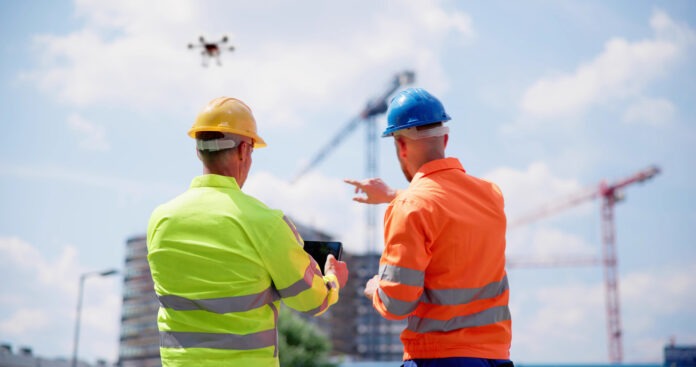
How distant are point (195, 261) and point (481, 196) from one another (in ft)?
5.19

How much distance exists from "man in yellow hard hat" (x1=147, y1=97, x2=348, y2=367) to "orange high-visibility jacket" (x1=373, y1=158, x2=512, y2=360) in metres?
0.49

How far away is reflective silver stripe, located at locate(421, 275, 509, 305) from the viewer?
4.32 metres

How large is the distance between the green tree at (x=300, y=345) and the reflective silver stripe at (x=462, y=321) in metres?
70.9

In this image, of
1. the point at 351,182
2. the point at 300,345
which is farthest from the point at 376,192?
the point at 300,345

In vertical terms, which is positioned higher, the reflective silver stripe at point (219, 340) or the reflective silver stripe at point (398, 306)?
the reflective silver stripe at point (398, 306)

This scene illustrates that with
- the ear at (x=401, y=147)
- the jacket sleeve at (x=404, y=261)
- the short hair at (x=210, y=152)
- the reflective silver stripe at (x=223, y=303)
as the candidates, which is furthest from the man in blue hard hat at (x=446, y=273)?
the short hair at (x=210, y=152)

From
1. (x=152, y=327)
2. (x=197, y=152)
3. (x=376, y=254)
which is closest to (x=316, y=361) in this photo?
(x=197, y=152)

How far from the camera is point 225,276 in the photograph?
4312 millimetres

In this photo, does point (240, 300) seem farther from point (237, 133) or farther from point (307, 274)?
point (237, 133)

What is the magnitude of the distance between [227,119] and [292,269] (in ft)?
3.14

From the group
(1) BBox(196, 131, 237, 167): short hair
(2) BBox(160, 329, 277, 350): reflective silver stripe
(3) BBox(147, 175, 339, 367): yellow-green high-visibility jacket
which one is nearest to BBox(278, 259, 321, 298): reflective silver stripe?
(3) BBox(147, 175, 339, 367): yellow-green high-visibility jacket

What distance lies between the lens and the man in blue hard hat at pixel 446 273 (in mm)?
4273

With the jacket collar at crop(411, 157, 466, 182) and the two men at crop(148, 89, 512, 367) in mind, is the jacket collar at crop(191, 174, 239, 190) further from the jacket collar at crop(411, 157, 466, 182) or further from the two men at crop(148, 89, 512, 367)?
the jacket collar at crop(411, 157, 466, 182)

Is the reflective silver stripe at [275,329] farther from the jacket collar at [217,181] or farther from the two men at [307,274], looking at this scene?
the jacket collar at [217,181]
